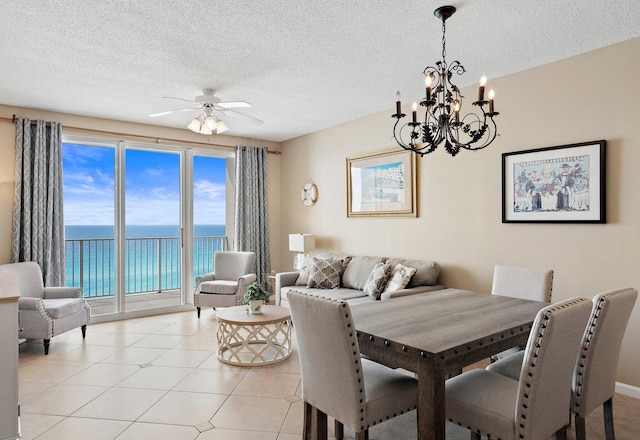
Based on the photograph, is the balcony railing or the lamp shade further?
the balcony railing

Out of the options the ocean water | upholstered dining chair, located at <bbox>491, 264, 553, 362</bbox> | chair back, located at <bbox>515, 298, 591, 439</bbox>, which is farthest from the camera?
the ocean water

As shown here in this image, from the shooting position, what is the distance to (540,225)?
141 inches

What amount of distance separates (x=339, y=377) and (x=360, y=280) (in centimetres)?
294

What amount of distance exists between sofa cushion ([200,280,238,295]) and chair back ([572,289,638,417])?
163 inches

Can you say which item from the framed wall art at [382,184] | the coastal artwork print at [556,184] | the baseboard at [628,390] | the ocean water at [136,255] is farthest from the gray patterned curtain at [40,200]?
the baseboard at [628,390]

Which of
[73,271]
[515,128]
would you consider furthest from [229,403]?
[73,271]

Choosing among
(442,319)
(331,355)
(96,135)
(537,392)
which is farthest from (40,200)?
(537,392)

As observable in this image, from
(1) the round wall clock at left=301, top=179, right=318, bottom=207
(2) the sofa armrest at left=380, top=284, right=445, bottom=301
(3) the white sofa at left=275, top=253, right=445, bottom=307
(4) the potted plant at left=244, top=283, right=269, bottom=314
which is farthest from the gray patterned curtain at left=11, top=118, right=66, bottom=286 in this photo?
(2) the sofa armrest at left=380, top=284, right=445, bottom=301

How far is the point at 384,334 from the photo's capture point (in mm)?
2027

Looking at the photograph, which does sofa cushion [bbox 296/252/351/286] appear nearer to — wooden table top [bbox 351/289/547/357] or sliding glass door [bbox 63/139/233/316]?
sliding glass door [bbox 63/139/233/316]

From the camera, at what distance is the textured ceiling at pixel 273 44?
2.58 meters

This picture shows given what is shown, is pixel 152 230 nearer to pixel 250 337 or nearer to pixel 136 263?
pixel 136 263

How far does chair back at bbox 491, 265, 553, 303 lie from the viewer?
2.95 metres

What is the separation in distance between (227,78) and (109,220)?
2973 mm
